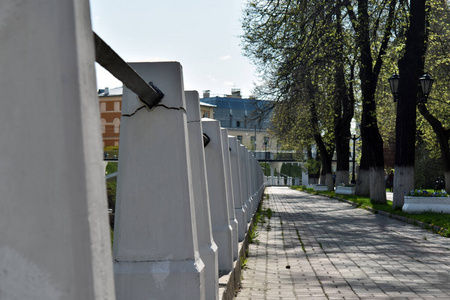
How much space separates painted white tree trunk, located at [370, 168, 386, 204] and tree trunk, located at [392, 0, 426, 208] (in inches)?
180

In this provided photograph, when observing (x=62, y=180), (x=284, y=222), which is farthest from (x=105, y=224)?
(x=284, y=222)

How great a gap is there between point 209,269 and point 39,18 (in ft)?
10.6

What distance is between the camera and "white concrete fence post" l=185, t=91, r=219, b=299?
4.47 meters

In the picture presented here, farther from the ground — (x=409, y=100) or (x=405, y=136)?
(x=409, y=100)

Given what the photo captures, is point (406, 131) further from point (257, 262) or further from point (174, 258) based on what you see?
point (174, 258)

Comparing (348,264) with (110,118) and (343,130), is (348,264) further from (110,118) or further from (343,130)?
(110,118)

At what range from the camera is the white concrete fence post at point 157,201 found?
3.34 meters

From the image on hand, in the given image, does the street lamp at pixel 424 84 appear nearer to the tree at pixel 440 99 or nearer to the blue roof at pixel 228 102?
the tree at pixel 440 99

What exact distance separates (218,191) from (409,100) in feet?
53.0

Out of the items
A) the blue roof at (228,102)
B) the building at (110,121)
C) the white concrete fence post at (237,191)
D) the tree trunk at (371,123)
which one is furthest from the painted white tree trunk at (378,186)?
the blue roof at (228,102)

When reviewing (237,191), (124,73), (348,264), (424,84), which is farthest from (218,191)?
(424,84)

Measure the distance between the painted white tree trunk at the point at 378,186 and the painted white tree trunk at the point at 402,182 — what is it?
4.47 metres

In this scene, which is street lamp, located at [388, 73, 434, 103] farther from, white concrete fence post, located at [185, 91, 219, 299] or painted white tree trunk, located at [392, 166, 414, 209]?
white concrete fence post, located at [185, 91, 219, 299]

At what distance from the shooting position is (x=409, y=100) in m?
21.2
